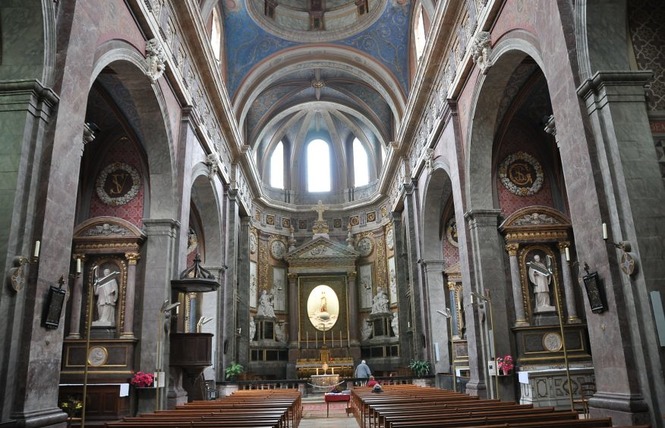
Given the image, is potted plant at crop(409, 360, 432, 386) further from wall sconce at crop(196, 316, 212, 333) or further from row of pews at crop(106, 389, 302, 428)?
row of pews at crop(106, 389, 302, 428)

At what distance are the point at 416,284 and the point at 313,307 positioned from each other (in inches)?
331

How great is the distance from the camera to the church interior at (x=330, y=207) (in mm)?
7062

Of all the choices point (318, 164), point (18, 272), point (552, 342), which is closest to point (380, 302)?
point (318, 164)

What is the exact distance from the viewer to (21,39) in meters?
7.51

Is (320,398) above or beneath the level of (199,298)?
beneath

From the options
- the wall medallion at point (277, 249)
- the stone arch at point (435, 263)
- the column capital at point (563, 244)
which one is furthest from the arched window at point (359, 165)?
the column capital at point (563, 244)

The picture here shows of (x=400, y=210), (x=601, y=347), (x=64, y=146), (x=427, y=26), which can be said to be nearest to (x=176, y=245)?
(x=64, y=146)

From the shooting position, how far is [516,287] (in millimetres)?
12969

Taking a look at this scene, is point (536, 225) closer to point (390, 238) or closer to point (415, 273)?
point (415, 273)

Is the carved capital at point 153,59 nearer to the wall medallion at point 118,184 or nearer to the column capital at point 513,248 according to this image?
the wall medallion at point 118,184

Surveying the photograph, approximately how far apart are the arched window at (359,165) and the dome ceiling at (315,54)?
395cm

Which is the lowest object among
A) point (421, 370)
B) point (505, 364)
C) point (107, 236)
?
point (421, 370)

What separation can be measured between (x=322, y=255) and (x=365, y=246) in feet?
7.78

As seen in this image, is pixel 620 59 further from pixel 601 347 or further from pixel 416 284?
pixel 416 284
